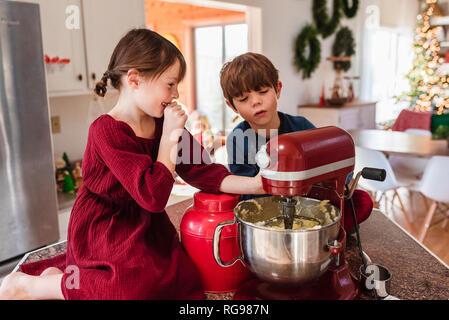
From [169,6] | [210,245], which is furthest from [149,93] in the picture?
[169,6]

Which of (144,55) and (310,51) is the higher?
(310,51)

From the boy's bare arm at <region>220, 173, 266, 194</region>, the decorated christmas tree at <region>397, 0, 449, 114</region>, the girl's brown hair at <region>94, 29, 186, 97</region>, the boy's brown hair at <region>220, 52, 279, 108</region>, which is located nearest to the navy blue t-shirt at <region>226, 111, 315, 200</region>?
the boy's brown hair at <region>220, 52, 279, 108</region>

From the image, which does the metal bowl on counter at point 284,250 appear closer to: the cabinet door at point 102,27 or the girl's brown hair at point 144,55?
the girl's brown hair at point 144,55

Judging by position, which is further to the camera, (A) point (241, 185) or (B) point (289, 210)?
(A) point (241, 185)

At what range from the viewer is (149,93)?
1001 millimetres

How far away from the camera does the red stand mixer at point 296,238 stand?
2.61 feet

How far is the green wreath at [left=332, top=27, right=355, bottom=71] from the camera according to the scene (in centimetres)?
559

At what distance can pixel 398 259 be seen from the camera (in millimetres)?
1093

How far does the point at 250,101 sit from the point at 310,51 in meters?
4.02

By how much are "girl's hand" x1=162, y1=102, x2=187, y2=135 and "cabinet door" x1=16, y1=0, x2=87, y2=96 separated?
5.83ft

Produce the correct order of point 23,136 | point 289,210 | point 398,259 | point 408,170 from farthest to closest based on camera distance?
1. point 408,170
2. point 23,136
3. point 398,259
4. point 289,210

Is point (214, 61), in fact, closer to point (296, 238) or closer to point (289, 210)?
point (289, 210)

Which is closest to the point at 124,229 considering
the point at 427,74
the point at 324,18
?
the point at 324,18
